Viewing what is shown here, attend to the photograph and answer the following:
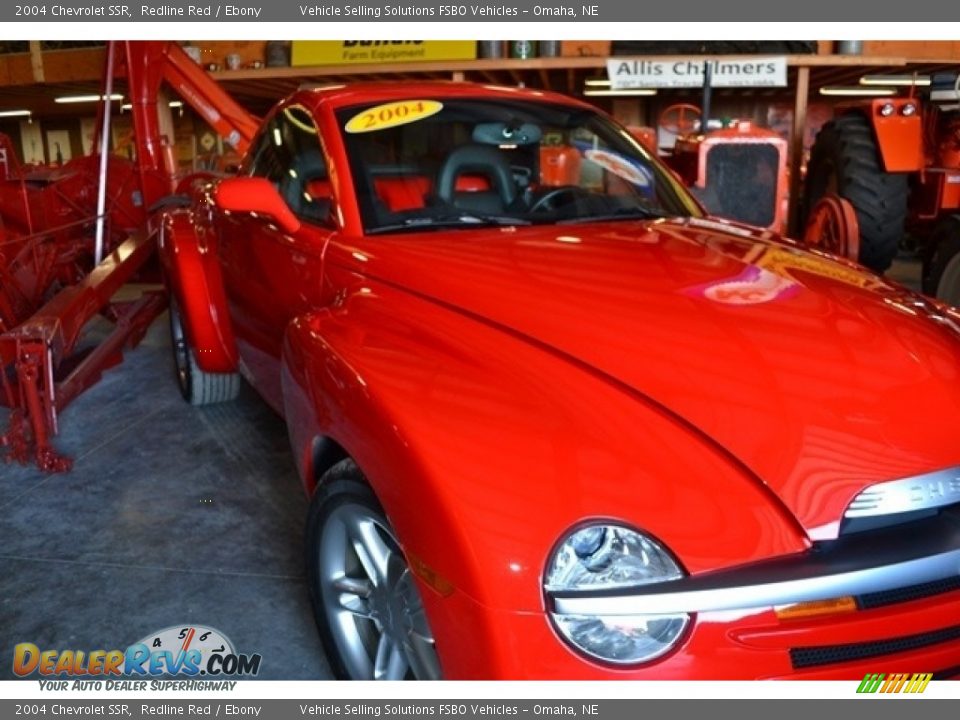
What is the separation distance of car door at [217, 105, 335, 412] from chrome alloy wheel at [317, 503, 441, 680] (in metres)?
0.87

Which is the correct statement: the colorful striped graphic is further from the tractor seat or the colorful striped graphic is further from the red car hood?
the tractor seat

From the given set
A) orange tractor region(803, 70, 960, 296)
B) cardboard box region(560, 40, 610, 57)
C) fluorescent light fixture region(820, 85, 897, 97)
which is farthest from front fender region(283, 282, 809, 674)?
fluorescent light fixture region(820, 85, 897, 97)

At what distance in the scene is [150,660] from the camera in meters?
2.20

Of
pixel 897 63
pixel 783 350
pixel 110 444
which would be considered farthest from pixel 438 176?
pixel 897 63

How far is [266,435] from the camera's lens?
386 centimetres

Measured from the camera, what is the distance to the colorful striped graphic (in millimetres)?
1436

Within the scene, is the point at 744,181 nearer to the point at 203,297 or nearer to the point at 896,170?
the point at 896,170

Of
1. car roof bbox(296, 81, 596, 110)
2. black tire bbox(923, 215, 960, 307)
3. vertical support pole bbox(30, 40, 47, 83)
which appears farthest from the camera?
vertical support pole bbox(30, 40, 47, 83)

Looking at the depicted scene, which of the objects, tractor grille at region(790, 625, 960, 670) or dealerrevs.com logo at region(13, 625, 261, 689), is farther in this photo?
dealerrevs.com logo at region(13, 625, 261, 689)

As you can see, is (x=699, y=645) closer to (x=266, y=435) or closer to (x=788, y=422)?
(x=788, y=422)

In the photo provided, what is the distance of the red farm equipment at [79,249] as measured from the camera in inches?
140

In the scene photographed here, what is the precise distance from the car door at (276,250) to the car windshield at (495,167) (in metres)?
0.18

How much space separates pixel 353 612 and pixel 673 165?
582cm

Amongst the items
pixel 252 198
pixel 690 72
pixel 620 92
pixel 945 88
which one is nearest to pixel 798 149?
pixel 690 72
